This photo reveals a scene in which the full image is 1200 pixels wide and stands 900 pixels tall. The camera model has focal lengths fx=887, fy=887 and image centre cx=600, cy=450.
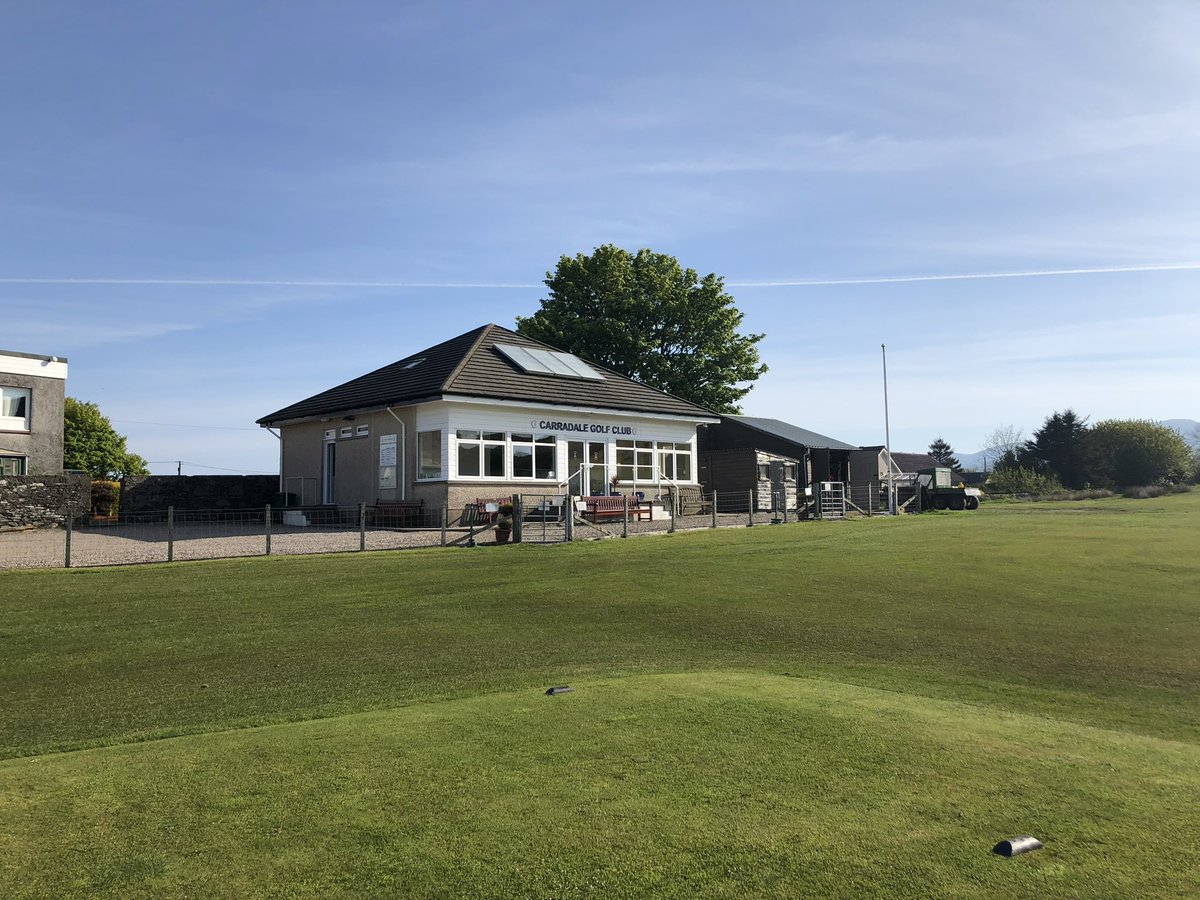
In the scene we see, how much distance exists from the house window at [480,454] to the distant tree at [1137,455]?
62546 mm

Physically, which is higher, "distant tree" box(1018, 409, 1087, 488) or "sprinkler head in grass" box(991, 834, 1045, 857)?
"distant tree" box(1018, 409, 1087, 488)

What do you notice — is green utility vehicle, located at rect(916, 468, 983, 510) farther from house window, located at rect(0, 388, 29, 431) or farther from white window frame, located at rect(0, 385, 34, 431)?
house window, located at rect(0, 388, 29, 431)

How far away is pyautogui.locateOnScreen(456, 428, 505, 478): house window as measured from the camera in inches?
1088

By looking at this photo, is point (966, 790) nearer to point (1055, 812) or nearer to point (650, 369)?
point (1055, 812)

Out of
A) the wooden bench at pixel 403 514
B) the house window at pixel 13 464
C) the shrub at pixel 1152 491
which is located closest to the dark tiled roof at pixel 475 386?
the wooden bench at pixel 403 514

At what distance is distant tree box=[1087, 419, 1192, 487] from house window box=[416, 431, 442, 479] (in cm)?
6461

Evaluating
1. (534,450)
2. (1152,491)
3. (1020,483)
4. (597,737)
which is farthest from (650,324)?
(597,737)

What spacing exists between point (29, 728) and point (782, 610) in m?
9.10

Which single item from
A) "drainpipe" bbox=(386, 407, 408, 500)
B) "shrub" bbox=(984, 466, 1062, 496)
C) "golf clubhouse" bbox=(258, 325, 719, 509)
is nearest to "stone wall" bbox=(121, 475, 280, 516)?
"golf clubhouse" bbox=(258, 325, 719, 509)

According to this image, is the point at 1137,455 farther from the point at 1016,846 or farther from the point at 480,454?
the point at 1016,846

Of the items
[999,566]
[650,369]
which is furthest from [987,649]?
[650,369]

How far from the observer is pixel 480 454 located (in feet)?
92.1

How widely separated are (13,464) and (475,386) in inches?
872

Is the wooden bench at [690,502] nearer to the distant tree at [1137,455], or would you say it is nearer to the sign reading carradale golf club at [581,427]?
the sign reading carradale golf club at [581,427]
